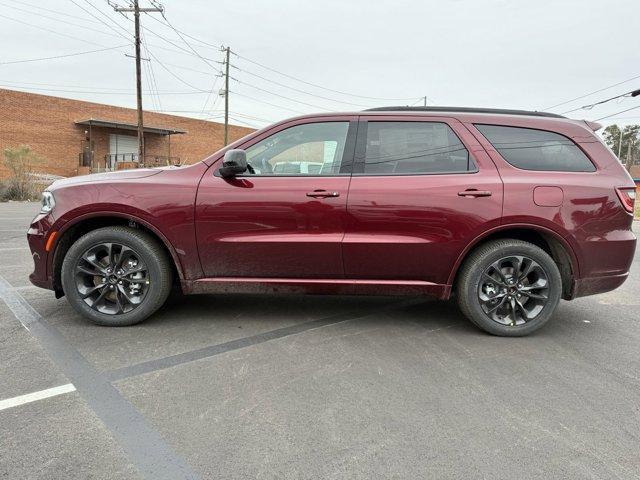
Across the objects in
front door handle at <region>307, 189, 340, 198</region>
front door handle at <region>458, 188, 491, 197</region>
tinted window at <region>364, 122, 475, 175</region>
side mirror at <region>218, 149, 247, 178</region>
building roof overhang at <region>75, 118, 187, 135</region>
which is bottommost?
front door handle at <region>307, 189, 340, 198</region>

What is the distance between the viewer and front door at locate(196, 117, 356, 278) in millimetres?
3682

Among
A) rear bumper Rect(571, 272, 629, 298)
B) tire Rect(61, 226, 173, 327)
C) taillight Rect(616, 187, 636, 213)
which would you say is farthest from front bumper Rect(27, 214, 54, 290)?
taillight Rect(616, 187, 636, 213)

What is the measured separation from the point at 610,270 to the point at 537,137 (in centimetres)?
125

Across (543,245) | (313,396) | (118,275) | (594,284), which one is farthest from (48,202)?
(594,284)

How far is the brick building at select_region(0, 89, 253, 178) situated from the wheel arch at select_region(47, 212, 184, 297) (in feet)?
84.8

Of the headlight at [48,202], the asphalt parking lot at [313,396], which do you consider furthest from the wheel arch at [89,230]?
the asphalt parking lot at [313,396]

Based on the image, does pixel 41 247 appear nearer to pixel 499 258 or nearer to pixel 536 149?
pixel 499 258

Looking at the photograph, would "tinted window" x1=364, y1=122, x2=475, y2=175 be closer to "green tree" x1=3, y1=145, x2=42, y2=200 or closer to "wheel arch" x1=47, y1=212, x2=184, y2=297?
"wheel arch" x1=47, y1=212, x2=184, y2=297

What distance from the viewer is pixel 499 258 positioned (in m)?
3.75

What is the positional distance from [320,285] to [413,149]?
1368mm

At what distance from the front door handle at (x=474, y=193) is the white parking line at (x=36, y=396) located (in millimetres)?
3037

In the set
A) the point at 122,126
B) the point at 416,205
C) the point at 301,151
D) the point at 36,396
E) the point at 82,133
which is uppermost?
the point at 122,126

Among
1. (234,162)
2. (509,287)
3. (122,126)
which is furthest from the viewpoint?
(122,126)

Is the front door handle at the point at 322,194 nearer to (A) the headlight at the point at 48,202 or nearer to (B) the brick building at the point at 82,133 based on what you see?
(A) the headlight at the point at 48,202
